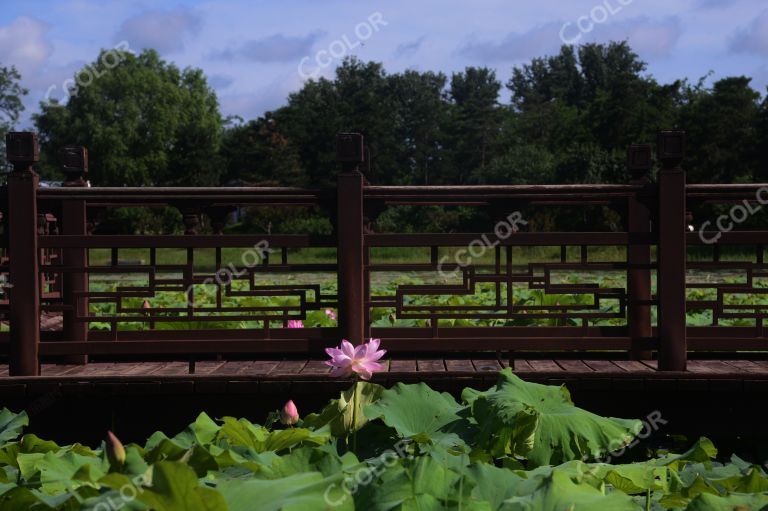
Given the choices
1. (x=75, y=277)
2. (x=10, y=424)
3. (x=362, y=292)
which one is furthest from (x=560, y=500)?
(x=75, y=277)

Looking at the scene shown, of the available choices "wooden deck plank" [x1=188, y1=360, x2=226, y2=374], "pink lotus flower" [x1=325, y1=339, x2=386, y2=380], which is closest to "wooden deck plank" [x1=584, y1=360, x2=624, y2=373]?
"wooden deck plank" [x1=188, y1=360, x2=226, y2=374]

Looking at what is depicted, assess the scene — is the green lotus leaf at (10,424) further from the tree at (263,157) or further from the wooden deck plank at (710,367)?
the tree at (263,157)

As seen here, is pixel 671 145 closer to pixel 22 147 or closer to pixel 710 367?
pixel 710 367

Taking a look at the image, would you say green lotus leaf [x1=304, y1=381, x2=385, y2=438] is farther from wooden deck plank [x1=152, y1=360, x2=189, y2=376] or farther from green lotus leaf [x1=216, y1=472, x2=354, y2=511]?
wooden deck plank [x1=152, y1=360, x2=189, y2=376]

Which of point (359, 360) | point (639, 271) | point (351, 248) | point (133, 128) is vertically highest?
point (133, 128)

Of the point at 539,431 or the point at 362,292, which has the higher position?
the point at 362,292

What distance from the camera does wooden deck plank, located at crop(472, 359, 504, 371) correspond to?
178 inches

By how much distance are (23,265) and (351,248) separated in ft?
5.32

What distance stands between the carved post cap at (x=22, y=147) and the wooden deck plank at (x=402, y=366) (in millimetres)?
2061

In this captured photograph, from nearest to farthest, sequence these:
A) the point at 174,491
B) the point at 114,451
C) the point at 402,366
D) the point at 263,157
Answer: the point at 174,491
the point at 114,451
the point at 402,366
the point at 263,157

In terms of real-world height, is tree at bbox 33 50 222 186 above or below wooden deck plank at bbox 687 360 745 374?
above

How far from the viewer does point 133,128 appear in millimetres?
44000

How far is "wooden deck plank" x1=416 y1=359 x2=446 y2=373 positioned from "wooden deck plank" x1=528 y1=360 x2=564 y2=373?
47 cm

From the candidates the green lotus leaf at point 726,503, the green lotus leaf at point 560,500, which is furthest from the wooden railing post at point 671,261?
the green lotus leaf at point 560,500
